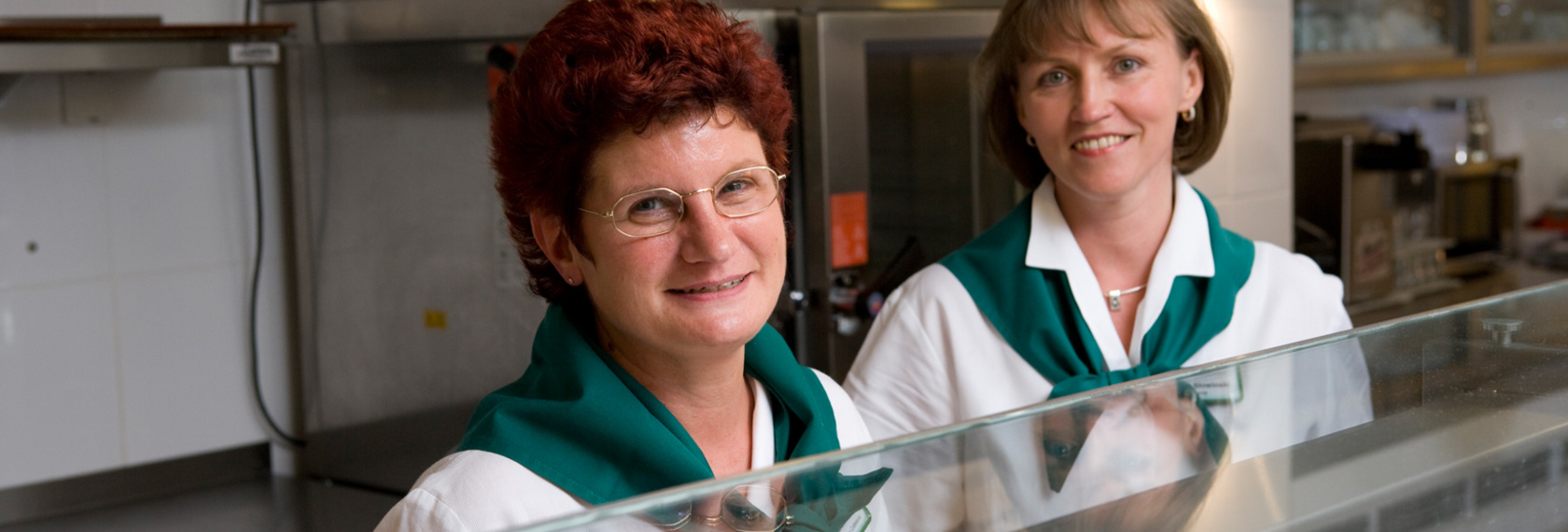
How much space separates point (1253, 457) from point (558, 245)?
0.49m

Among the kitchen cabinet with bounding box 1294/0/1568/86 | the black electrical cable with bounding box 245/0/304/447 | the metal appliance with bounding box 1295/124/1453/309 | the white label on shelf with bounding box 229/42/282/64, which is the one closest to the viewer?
the white label on shelf with bounding box 229/42/282/64

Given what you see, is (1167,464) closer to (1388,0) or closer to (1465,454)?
(1465,454)

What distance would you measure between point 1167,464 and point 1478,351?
→ 0.31 m

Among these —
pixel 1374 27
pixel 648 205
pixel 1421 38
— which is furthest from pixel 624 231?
pixel 1421 38

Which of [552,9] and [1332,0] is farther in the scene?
[1332,0]

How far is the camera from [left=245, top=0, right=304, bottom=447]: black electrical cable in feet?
7.25

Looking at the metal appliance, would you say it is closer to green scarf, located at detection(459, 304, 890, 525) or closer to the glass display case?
the glass display case

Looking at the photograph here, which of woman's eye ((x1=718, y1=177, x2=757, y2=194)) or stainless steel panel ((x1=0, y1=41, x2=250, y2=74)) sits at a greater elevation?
stainless steel panel ((x1=0, y1=41, x2=250, y2=74))

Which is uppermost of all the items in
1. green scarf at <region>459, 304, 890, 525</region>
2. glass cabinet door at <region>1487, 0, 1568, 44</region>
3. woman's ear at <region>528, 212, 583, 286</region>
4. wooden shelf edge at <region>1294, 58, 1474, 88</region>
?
glass cabinet door at <region>1487, 0, 1568, 44</region>

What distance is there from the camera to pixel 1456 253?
159 inches

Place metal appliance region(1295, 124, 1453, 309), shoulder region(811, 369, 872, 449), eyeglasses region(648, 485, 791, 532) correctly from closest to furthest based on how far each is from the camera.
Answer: eyeglasses region(648, 485, 791, 532)
shoulder region(811, 369, 872, 449)
metal appliance region(1295, 124, 1453, 309)

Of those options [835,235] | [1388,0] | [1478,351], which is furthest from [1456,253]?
[1478,351]

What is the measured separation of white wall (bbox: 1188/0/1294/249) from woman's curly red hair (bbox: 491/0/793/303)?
196 cm

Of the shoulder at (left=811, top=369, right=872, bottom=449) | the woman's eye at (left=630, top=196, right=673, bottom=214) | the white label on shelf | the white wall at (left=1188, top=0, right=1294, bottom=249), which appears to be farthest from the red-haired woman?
the white wall at (left=1188, top=0, right=1294, bottom=249)
